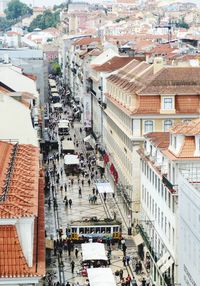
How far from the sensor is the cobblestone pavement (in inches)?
2016

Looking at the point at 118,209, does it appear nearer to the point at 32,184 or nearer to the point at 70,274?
the point at 70,274

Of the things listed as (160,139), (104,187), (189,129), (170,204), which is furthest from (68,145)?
(189,129)

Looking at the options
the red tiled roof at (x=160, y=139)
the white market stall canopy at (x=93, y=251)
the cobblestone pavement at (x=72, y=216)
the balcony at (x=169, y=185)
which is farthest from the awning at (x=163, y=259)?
the red tiled roof at (x=160, y=139)

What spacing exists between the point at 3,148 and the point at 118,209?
26.3 m

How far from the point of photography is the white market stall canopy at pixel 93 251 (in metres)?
51.1

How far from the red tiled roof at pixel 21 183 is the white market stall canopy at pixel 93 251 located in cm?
799

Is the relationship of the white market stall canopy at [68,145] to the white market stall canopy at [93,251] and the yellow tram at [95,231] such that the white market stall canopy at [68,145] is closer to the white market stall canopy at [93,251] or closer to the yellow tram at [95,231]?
the yellow tram at [95,231]

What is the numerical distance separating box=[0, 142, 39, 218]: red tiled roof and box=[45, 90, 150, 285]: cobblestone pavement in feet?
27.5

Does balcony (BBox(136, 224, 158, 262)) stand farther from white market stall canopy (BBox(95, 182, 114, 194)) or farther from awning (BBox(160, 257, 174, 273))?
white market stall canopy (BBox(95, 182, 114, 194))

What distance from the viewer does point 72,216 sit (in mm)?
65875

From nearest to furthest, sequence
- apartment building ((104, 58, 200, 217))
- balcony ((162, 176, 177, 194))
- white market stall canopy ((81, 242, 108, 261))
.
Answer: balcony ((162, 176, 177, 194)), white market stall canopy ((81, 242, 108, 261)), apartment building ((104, 58, 200, 217))

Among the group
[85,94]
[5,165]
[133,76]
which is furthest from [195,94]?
[85,94]

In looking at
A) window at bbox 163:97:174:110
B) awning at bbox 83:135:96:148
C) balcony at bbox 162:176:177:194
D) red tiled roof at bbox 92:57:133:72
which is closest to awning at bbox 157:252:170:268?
balcony at bbox 162:176:177:194

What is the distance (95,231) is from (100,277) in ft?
39.1
